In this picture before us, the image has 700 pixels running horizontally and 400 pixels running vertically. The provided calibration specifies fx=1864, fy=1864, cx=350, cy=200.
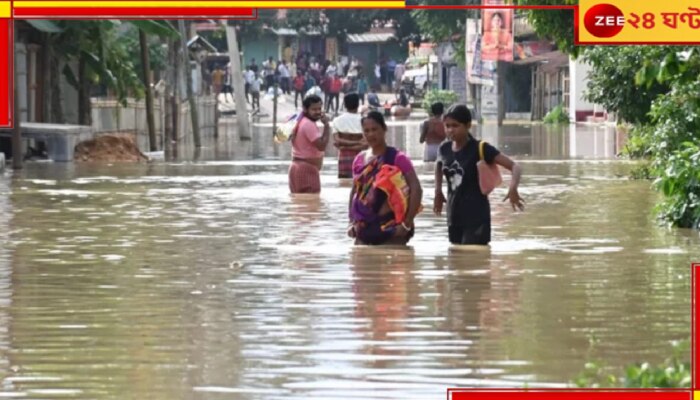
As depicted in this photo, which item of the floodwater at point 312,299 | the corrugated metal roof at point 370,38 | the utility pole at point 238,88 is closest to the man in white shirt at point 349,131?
the floodwater at point 312,299

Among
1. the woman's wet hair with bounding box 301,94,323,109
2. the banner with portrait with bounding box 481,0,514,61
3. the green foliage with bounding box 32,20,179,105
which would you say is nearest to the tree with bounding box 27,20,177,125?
the green foliage with bounding box 32,20,179,105

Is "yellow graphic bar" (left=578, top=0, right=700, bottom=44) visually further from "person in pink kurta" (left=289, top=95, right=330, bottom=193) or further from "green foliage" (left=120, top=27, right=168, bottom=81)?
"green foliage" (left=120, top=27, right=168, bottom=81)

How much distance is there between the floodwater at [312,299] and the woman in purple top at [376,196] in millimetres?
208

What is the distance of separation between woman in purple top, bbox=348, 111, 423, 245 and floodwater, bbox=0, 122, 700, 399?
0.21 metres

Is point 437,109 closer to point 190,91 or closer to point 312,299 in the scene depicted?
point 312,299

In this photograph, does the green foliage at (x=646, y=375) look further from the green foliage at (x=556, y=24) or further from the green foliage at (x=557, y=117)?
the green foliage at (x=557, y=117)

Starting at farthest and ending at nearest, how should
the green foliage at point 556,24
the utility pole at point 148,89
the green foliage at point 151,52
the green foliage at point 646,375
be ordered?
the green foliage at point 151,52, the utility pole at point 148,89, the green foliage at point 556,24, the green foliage at point 646,375

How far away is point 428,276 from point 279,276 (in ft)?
3.38

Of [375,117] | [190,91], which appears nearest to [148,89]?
[190,91]

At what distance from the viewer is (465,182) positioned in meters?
14.1

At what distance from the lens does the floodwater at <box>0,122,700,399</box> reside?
843cm

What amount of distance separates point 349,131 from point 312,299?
11.1 meters

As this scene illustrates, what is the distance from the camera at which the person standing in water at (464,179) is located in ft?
45.9

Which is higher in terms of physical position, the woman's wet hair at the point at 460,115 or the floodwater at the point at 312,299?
the woman's wet hair at the point at 460,115
